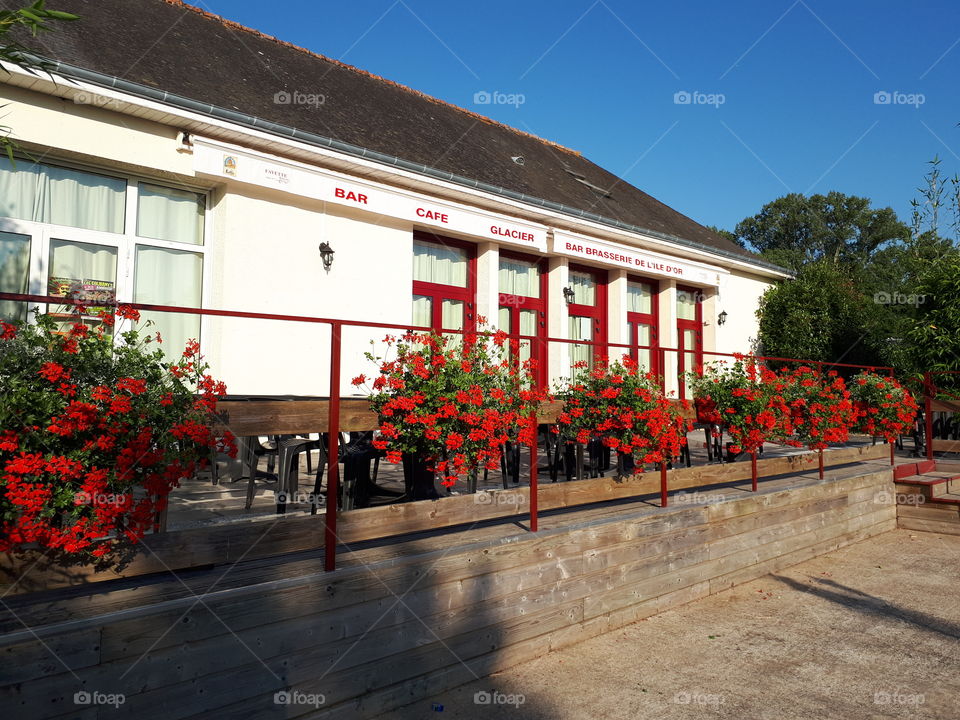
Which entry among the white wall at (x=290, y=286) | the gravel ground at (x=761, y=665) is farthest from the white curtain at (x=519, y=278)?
the gravel ground at (x=761, y=665)

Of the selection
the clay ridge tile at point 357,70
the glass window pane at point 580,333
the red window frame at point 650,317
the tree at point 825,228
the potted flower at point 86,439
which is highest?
the tree at point 825,228

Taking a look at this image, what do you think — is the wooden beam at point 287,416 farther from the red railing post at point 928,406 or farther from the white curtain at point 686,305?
the white curtain at point 686,305

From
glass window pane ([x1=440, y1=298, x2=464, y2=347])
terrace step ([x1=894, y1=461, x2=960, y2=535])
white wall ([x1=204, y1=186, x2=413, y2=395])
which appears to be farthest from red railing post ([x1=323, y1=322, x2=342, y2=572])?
glass window pane ([x1=440, y1=298, x2=464, y2=347])

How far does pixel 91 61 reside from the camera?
7312 mm

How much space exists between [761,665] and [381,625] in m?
2.36

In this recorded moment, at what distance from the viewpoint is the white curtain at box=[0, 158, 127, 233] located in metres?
6.85

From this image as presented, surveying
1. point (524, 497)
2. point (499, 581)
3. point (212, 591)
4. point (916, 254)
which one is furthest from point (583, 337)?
point (212, 591)

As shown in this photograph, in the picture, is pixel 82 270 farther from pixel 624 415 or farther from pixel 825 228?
pixel 825 228

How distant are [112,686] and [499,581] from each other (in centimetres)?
195

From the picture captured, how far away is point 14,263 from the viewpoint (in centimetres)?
686

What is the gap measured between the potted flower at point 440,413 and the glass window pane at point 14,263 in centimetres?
510

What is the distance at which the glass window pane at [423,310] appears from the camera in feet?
34.2

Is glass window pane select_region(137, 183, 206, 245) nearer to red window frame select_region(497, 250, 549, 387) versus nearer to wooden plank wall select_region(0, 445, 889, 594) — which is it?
red window frame select_region(497, 250, 549, 387)

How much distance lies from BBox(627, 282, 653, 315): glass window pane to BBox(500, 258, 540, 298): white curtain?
2664mm
